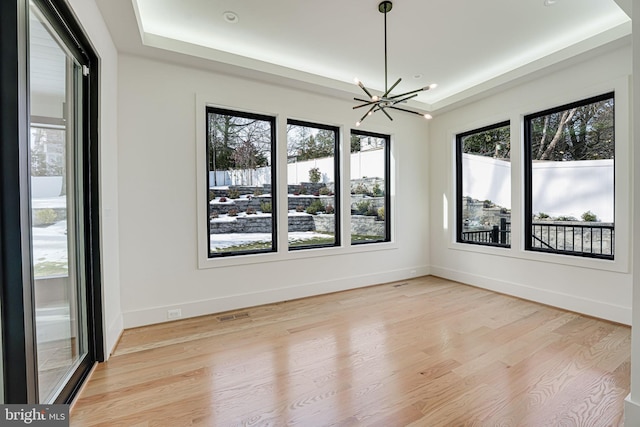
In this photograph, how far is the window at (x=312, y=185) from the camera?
4223 mm

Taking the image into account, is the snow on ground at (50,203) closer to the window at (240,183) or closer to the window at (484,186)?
the window at (240,183)

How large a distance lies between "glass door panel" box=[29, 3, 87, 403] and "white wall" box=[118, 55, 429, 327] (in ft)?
2.89

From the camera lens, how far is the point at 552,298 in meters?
3.70

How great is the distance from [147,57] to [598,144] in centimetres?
520

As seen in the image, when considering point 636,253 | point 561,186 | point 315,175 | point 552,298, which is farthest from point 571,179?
point 315,175

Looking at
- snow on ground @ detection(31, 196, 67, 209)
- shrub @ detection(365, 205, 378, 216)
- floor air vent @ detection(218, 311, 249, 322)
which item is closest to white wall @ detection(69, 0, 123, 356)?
snow on ground @ detection(31, 196, 67, 209)

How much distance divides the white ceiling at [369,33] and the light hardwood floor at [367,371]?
9.65 ft

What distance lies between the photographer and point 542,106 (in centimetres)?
378

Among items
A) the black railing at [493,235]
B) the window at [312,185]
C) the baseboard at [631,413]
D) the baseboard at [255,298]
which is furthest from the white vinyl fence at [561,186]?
the baseboard at [631,413]

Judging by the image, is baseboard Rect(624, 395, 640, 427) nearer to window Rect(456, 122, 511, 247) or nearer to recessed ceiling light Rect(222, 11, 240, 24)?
window Rect(456, 122, 511, 247)

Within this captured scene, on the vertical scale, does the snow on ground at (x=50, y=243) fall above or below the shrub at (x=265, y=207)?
below

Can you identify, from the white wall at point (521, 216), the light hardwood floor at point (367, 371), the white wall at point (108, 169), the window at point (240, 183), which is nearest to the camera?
the light hardwood floor at point (367, 371)

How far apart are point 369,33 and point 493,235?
11.2ft

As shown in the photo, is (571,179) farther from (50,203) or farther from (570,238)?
(50,203)
